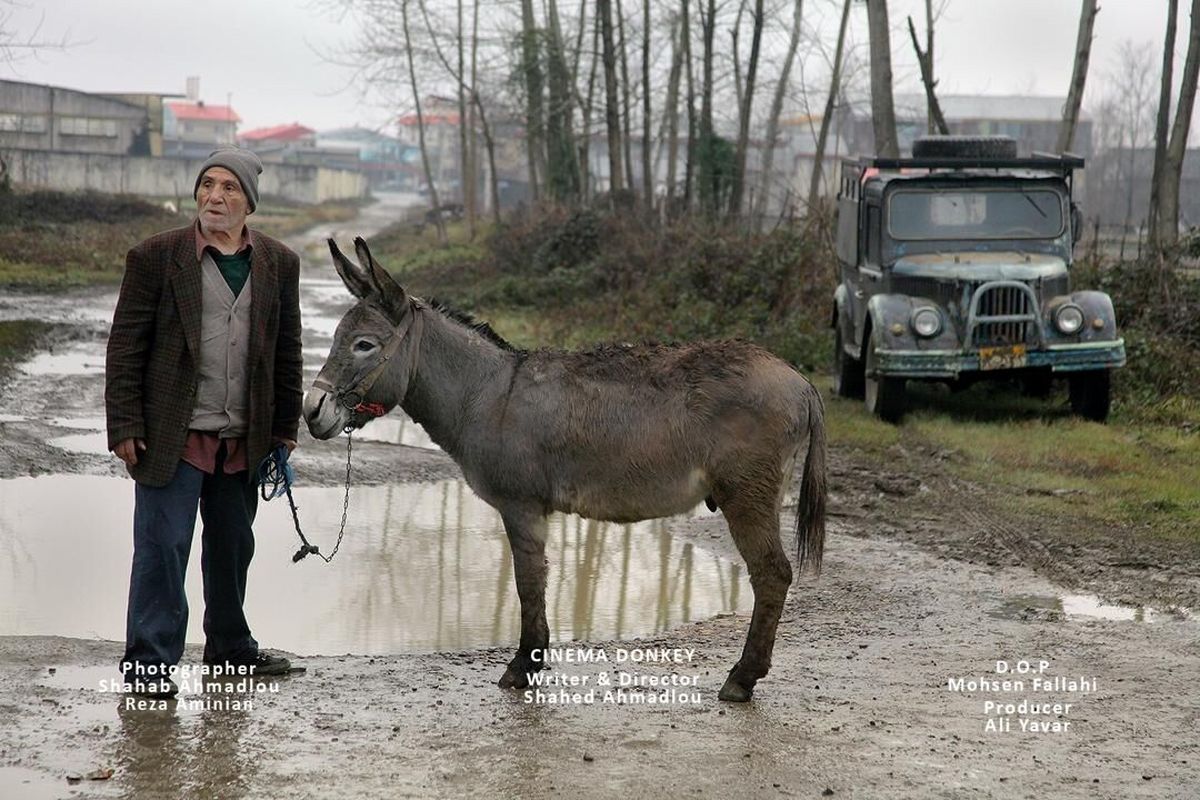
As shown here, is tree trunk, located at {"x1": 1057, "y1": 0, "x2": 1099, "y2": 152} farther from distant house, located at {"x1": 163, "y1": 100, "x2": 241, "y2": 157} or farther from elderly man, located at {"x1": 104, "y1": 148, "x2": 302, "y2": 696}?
distant house, located at {"x1": 163, "y1": 100, "x2": 241, "y2": 157}

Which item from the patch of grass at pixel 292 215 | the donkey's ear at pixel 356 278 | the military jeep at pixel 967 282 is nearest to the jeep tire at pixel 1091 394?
the military jeep at pixel 967 282

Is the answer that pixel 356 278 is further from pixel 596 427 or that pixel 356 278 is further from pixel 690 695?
pixel 690 695

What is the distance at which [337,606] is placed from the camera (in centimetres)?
800

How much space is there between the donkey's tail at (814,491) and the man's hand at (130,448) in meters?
2.74

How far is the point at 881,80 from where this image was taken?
2178 cm

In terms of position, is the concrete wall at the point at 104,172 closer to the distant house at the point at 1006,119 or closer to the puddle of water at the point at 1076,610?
the distant house at the point at 1006,119

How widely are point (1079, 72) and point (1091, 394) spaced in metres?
10.8

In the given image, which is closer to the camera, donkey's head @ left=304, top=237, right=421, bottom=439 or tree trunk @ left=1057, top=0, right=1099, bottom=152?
donkey's head @ left=304, top=237, right=421, bottom=439

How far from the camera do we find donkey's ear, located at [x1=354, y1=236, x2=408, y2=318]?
6.28 metres

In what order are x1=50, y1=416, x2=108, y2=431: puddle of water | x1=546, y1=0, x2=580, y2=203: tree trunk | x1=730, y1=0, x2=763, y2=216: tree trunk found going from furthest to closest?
x1=546, y1=0, x2=580, y2=203: tree trunk
x1=730, y1=0, x2=763, y2=216: tree trunk
x1=50, y1=416, x2=108, y2=431: puddle of water

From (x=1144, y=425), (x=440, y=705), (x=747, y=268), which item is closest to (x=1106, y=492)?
(x=1144, y=425)

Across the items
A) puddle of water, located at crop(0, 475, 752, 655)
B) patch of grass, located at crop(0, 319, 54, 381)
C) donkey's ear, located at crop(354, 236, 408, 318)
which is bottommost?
puddle of water, located at crop(0, 475, 752, 655)

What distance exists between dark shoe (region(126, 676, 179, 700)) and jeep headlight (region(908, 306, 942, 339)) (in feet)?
29.9

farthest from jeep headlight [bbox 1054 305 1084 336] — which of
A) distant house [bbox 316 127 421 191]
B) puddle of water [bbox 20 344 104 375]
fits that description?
distant house [bbox 316 127 421 191]
